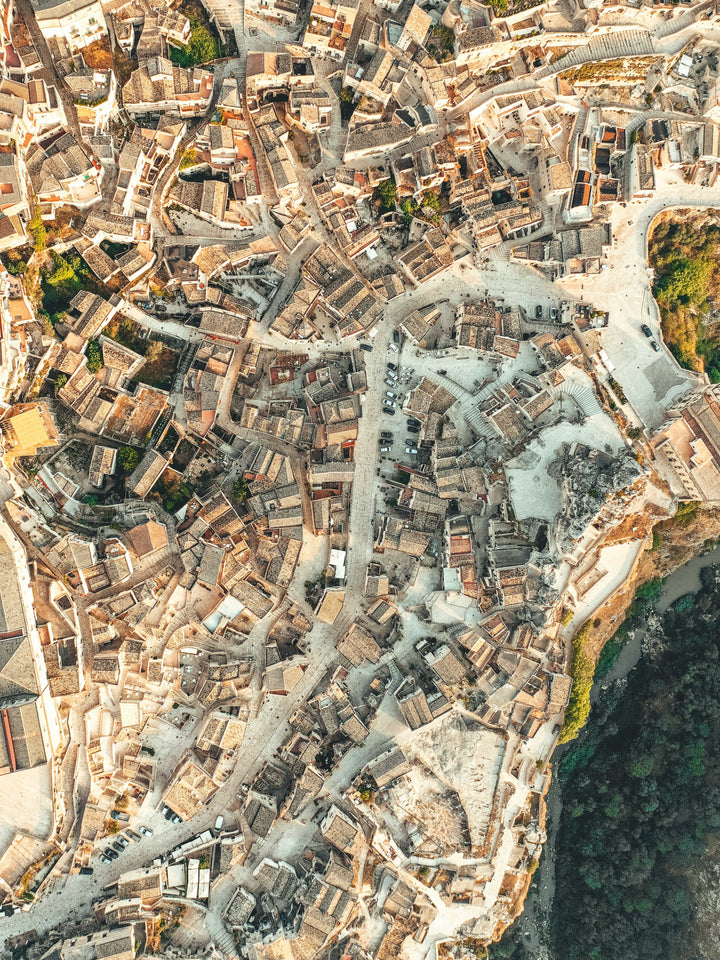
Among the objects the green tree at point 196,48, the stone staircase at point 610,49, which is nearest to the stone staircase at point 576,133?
the stone staircase at point 610,49

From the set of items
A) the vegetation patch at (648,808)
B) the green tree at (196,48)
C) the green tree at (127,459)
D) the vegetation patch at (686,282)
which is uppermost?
the green tree at (196,48)

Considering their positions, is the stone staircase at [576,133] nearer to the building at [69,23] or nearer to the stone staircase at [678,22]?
the stone staircase at [678,22]

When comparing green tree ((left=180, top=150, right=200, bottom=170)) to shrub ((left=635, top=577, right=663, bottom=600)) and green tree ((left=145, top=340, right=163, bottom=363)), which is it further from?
shrub ((left=635, top=577, right=663, bottom=600))

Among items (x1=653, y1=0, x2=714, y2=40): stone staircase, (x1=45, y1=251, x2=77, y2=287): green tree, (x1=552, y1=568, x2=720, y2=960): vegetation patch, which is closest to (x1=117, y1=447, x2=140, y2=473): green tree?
(x1=45, y1=251, x2=77, y2=287): green tree

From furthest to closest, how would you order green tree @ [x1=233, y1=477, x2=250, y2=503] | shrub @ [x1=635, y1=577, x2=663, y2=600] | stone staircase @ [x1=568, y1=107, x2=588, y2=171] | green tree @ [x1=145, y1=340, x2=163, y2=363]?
shrub @ [x1=635, y1=577, x2=663, y2=600], stone staircase @ [x1=568, y1=107, x2=588, y2=171], green tree @ [x1=145, y1=340, x2=163, y2=363], green tree @ [x1=233, y1=477, x2=250, y2=503]

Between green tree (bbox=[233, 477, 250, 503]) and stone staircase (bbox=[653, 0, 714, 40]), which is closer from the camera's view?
green tree (bbox=[233, 477, 250, 503])

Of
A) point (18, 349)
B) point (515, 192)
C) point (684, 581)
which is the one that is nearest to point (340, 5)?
point (515, 192)
